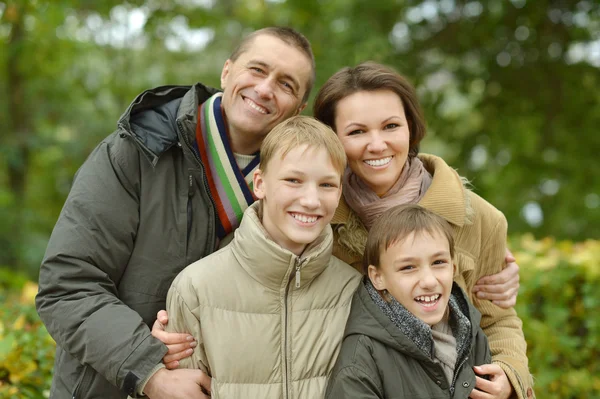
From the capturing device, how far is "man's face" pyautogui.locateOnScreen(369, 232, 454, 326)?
2523 millimetres

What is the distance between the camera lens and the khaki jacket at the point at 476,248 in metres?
2.78

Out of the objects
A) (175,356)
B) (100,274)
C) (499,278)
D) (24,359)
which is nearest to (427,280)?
(499,278)

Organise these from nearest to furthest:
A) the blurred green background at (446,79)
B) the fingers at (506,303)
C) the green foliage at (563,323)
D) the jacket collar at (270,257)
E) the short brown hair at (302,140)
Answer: the jacket collar at (270,257) < the short brown hair at (302,140) < the fingers at (506,303) < the green foliage at (563,323) < the blurred green background at (446,79)

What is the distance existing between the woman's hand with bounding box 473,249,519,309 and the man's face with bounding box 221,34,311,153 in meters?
1.25

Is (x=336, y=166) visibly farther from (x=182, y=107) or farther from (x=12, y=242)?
(x=12, y=242)

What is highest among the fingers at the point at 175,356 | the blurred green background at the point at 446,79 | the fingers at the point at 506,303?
the blurred green background at the point at 446,79

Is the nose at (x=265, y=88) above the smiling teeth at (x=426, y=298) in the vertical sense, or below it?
above

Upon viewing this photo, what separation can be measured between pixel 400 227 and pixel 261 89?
100 centimetres

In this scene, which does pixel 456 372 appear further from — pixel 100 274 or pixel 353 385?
pixel 100 274

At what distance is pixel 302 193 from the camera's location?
8.29 ft

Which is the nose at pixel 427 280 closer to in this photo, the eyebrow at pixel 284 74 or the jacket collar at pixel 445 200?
the jacket collar at pixel 445 200

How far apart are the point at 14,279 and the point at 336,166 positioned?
4.62 metres

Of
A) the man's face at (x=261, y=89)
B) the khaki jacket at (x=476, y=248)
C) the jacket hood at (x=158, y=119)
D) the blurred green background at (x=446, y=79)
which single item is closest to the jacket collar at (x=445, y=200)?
the khaki jacket at (x=476, y=248)

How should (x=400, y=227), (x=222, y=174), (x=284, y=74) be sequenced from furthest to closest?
(x=284, y=74) → (x=222, y=174) → (x=400, y=227)
